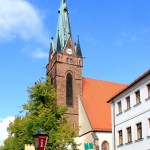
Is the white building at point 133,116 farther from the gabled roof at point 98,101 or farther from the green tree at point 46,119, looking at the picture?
the gabled roof at point 98,101

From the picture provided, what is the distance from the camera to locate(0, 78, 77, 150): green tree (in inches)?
1228

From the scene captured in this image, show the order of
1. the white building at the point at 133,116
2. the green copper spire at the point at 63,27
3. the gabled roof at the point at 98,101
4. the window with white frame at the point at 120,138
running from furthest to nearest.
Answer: the green copper spire at the point at 63,27 < the gabled roof at the point at 98,101 < the window with white frame at the point at 120,138 < the white building at the point at 133,116

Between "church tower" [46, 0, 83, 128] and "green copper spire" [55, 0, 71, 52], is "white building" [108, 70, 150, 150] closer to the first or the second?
"church tower" [46, 0, 83, 128]

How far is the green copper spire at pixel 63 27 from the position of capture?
50.9 metres

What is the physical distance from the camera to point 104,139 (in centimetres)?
4341

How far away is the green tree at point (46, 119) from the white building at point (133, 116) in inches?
193

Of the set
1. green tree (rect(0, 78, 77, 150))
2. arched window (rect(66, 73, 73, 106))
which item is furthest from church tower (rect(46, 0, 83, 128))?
green tree (rect(0, 78, 77, 150))

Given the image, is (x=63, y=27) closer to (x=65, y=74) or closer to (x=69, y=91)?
(x=65, y=74)

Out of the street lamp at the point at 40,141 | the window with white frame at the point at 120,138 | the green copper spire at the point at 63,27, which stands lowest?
the street lamp at the point at 40,141

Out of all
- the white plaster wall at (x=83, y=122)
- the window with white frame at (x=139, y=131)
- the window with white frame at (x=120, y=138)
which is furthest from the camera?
the white plaster wall at (x=83, y=122)

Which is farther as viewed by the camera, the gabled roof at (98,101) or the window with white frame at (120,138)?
the gabled roof at (98,101)

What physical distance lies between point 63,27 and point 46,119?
24.3 metres

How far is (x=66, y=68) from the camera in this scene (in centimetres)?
4872

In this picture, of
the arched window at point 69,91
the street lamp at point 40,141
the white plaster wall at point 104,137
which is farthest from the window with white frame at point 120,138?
the street lamp at point 40,141
